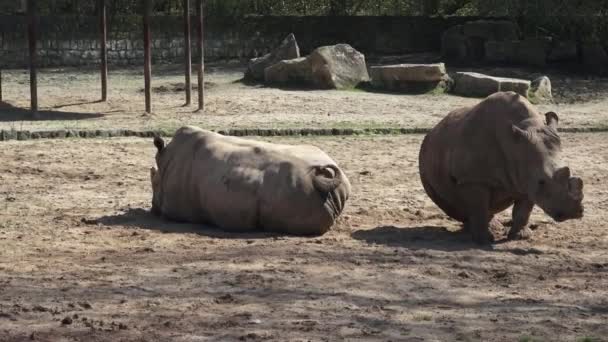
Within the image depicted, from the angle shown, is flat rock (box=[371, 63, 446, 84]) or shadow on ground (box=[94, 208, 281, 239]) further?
flat rock (box=[371, 63, 446, 84])

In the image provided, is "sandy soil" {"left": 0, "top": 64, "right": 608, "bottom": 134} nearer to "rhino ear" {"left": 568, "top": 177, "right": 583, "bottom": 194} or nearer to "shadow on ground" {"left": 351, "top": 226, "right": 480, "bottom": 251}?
"shadow on ground" {"left": 351, "top": 226, "right": 480, "bottom": 251}

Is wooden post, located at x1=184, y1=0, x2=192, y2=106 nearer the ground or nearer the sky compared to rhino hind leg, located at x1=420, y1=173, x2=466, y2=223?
nearer the sky

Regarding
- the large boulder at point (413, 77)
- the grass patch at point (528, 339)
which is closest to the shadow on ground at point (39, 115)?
the large boulder at point (413, 77)

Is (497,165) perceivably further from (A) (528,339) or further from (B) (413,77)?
(B) (413,77)

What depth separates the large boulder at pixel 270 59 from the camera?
21781 mm

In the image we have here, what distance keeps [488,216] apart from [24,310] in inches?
154

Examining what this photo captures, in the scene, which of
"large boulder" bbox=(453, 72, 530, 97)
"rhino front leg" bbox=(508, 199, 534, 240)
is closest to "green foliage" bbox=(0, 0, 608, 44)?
"large boulder" bbox=(453, 72, 530, 97)

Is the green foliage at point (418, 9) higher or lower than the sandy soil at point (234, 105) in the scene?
higher

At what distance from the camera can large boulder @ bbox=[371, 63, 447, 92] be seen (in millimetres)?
20625

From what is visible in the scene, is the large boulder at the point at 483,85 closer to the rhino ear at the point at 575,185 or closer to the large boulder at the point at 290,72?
the large boulder at the point at 290,72

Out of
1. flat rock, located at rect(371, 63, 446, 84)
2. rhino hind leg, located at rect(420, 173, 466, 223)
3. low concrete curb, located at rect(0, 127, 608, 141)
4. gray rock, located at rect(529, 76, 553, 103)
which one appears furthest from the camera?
flat rock, located at rect(371, 63, 446, 84)

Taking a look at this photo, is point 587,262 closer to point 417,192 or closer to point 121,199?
point 417,192

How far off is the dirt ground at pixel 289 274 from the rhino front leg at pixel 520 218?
0.10m

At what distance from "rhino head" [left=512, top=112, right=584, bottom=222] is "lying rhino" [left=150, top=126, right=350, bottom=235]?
56.8 inches
